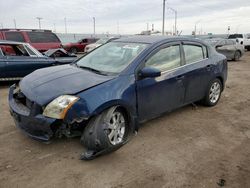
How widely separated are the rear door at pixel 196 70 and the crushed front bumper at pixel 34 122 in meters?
2.57

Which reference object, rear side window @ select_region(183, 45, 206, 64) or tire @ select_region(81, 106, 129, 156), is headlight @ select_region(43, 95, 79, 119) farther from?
rear side window @ select_region(183, 45, 206, 64)

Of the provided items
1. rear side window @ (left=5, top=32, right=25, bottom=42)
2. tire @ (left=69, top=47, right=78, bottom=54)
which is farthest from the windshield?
tire @ (left=69, top=47, right=78, bottom=54)

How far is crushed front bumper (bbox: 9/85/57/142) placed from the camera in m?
3.17

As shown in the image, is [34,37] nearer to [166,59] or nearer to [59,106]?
[166,59]

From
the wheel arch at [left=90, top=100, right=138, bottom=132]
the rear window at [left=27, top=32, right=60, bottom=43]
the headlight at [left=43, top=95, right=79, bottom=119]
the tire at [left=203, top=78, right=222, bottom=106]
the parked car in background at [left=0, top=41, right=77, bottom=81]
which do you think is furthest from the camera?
the rear window at [left=27, top=32, right=60, bottom=43]

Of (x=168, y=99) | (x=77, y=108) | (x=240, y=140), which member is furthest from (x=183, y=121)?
(x=77, y=108)

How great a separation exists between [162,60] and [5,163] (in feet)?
9.09

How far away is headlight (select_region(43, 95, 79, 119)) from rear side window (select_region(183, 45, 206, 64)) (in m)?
2.51

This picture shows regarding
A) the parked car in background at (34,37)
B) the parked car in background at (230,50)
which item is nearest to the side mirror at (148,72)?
the parked car in background at (34,37)

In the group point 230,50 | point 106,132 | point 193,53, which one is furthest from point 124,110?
point 230,50

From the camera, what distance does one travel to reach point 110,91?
3.44m

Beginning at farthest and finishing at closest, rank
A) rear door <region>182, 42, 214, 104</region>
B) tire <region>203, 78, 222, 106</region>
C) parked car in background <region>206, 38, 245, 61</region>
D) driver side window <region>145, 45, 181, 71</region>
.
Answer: parked car in background <region>206, 38, 245, 61</region> → tire <region>203, 78, 222, 106</region> → rear door <region>182, 42, 214, 104</region> → driver side window <region>145, 45, 181, 71</region>

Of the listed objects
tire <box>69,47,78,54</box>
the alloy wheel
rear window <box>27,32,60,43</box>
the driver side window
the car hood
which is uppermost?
rear window <box>27,32,60,43</box>

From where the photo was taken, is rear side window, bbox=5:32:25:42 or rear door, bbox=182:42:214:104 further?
rear side window, bbox=5:32:25:42
